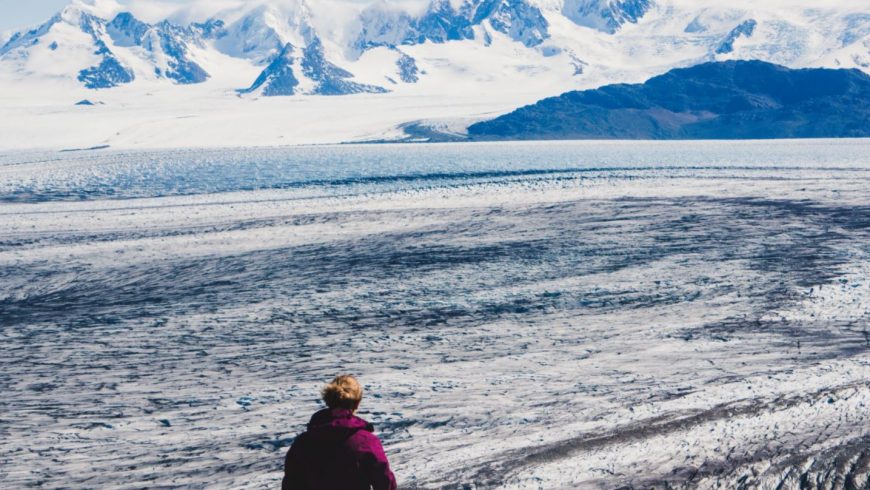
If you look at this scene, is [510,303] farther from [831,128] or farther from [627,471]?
[831,128]

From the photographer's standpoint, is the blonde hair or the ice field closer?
the blonde hair

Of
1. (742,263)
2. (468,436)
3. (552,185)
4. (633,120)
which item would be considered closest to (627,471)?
(468,436)

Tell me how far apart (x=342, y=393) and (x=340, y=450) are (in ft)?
1.00

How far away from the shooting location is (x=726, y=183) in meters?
37.4

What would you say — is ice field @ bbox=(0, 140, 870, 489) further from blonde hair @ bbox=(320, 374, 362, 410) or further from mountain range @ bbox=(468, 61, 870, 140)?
mountain range @ bbox=(468, 61, 870, 140)

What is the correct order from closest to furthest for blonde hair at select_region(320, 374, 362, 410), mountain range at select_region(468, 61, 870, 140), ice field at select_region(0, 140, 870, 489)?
blonde hair at select_region(320, 374, 362, 410) < ice field at select_region(0, 140, 870, 489) < mountain range at select_region(468, 61, 870, 140)

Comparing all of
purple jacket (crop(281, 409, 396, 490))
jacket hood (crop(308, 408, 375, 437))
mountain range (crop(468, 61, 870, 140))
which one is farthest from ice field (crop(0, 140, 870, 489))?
mountain range (crop(468, 61, 870, 140))

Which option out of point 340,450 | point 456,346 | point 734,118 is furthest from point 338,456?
point 734,118

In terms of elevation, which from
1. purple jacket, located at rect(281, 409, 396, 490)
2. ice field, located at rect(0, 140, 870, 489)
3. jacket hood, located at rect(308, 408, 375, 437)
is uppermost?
jacket hood, located at rect(308, 408, 375, 437)

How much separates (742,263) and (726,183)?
20.2 metres

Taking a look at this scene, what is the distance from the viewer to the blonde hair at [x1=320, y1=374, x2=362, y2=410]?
457 centimetres

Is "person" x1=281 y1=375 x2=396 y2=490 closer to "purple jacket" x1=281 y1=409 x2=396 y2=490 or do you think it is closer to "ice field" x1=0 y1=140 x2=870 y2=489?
"purple jacket" x1=281 y1=409 x2=396 y2=490

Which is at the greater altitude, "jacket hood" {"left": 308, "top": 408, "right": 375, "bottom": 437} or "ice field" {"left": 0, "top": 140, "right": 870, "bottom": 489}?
"jacket hood" {"left": 308, "top": 408, "right": 375, "bottom": 437}

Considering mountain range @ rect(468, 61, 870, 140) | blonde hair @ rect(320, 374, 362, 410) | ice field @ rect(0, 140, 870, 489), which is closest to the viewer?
blonde hair @ rect(320, 374, 362, 410)
